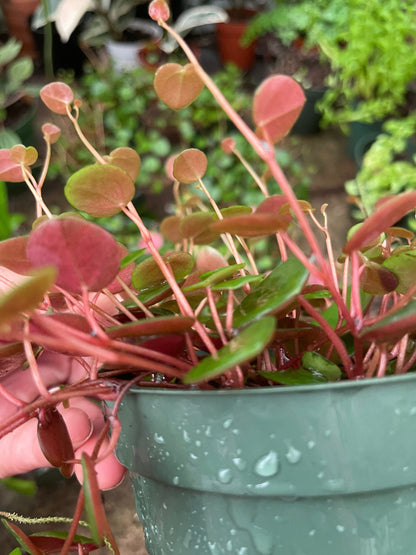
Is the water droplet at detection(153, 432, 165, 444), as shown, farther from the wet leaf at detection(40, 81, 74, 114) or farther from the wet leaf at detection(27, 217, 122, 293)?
Answer: the wet leaf at detection(40, 81, 74, 114)

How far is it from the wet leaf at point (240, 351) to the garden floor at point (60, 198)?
0.32 meters

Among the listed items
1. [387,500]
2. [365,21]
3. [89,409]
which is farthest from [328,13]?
[387,500]

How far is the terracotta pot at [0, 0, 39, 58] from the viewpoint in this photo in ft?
10.6

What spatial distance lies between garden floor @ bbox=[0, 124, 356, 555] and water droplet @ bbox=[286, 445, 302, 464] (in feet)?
0.93

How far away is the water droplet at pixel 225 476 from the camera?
1.03 feet

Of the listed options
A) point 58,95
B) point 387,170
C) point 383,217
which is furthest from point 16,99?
point 383,217

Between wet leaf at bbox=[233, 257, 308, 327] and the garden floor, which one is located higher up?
wet leaf at bbox=[233, 257, 308, 327]

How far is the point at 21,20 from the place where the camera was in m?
3.32

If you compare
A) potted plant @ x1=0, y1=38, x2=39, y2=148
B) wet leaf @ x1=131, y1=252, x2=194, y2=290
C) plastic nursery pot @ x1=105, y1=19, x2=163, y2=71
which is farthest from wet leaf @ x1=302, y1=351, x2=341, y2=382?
plastic nursery pot @ x1=105, y1=19, x2=163, y2=71

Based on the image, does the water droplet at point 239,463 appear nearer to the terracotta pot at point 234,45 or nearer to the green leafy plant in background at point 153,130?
the green leafy plant in background at point 153,130

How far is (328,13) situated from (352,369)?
2.37 metres

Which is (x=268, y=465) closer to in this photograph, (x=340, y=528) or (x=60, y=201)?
(x=340, y=528)

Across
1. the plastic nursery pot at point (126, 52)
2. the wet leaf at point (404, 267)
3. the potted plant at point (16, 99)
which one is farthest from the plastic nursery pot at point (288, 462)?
the plastic nursery pot at point (126, 52)

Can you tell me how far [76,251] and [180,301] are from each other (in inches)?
3.3
